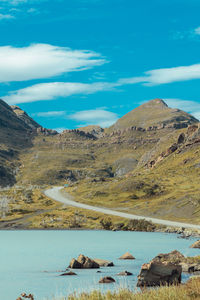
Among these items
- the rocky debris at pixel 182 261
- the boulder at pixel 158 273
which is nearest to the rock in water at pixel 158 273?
the boulder at pixel 158 273

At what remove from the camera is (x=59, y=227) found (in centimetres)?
14650

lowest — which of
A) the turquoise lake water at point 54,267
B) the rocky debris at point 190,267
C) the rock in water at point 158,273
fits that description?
the turquoise lake water at point 54,267

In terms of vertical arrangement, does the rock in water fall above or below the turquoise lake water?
above

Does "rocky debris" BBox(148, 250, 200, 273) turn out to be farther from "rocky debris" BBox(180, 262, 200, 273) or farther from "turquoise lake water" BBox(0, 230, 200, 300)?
"turquoise lake water" BBox(0, 230, 200, 300)

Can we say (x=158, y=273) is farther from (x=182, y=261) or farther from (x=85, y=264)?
(x=85, y=264)

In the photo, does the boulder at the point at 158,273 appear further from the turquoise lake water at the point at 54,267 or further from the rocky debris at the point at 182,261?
the rocky debris at the point at 182,261

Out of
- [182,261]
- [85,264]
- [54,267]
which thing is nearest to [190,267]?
[182,261]

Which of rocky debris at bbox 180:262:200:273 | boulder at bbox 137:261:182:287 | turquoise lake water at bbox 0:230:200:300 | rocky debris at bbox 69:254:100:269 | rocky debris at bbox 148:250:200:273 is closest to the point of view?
boulder at bbox 137:261:182:287

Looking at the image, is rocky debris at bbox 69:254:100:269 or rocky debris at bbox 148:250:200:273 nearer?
rocky debris at bbox 148:250:200:273

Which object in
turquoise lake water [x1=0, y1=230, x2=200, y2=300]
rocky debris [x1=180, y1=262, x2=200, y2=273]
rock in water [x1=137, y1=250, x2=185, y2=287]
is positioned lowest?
turquoise lake water [x1=0, y1=230, x2=200, y2=300]

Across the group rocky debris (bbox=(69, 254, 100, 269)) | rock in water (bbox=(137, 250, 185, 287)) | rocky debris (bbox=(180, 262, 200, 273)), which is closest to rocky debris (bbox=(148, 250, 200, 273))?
rocky debris (bbox=(180, 262, 200, 273))

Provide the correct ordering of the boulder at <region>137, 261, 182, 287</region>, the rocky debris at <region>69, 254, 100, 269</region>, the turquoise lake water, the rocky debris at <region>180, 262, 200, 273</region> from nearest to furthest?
1. the boulder at <region>137, 261, 182, 287</region>
2. the turquoise lake water
3. the rocky debris at <region>180, 262, 200, 273</region>
4. the rocky debris at <region>69, 254, 100, 269</region>

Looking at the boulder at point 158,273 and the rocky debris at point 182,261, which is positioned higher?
the boulder at point 158,273

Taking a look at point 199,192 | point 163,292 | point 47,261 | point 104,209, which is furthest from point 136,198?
point 163,292
